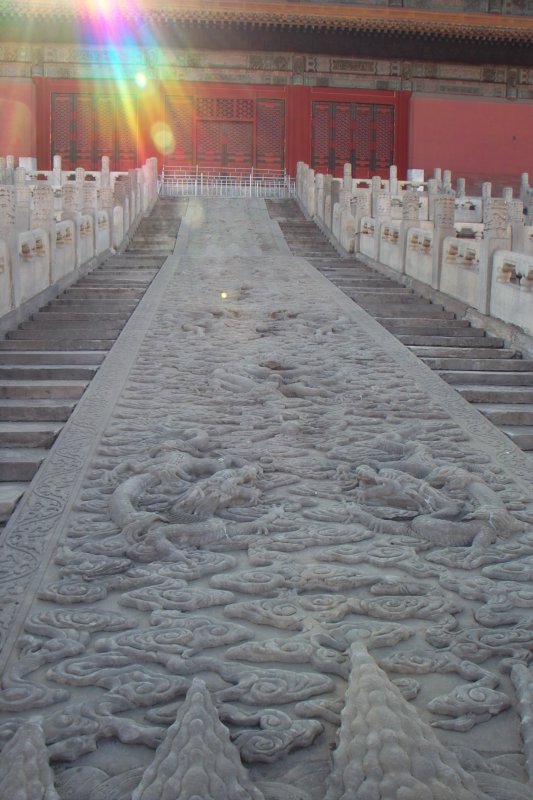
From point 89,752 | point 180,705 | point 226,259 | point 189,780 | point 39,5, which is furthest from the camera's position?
point 39,5

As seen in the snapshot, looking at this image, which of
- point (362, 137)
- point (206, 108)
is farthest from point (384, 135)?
point (206, 108)

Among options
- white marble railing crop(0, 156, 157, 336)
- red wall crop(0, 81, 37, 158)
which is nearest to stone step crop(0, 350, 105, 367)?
white marble railing crop(0, 156, 157, 336)

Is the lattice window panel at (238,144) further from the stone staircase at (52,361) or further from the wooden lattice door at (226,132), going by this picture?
the stone staircase at (52,361)

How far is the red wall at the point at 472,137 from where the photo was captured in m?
24.2

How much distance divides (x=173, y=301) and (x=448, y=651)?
281 inches

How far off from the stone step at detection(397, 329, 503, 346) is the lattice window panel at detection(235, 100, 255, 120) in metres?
17.6

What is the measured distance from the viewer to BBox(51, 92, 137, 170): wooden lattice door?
23.6 meters

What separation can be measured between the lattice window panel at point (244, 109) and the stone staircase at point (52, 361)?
516 inches

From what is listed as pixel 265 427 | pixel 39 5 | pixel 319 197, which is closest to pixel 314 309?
pixel 265 427

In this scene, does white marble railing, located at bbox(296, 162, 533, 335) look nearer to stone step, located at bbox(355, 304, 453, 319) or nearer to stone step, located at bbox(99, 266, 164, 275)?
stone step, located at bbox(355, 304, 453, 319)

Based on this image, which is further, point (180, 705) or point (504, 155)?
point (504, 155)

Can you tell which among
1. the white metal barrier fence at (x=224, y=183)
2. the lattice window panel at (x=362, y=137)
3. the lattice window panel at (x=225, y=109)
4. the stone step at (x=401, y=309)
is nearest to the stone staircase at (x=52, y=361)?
the stone step at (x=401, y=309)

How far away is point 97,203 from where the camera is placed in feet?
44.7

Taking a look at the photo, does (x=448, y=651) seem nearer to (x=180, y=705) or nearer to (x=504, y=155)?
(x=180, y=705)
